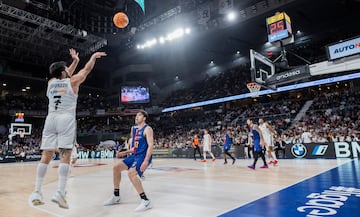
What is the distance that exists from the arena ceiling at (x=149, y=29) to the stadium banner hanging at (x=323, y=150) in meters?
10.5

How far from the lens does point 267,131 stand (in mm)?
10141

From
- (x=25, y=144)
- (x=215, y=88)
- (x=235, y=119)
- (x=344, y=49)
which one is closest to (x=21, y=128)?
(x=25, y=144)

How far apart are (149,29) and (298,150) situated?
601 inches

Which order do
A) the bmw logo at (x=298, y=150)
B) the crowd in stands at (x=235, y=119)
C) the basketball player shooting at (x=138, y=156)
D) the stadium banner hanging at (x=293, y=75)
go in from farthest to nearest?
1. the crowd in stands at (x=235, y=119)
2. the bmw logo at (x=298, y=150)
3. the stadium banner hanging at (x=293, y=75)
4. the basketball player shooting at (x=138, y=156)

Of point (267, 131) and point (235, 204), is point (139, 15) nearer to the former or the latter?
point (267, 131)

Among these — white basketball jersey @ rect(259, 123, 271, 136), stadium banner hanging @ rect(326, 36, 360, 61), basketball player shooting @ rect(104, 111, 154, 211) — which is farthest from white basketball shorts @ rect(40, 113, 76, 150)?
stadium banner hanging @ rect(326, 36, 360, 61)

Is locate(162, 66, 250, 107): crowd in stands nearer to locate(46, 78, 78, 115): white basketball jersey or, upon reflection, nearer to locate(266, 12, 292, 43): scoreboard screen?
locate(266, 12, 292, 43): scoreboard screen

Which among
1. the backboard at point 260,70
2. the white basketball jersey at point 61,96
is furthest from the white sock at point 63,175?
the backboard at point 260,70

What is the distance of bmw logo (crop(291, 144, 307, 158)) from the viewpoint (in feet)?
44.0

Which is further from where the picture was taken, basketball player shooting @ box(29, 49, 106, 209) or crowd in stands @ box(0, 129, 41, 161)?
crowd in stands @ box(0, 129, 41, 161)

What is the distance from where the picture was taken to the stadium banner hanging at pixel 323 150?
11859 millimetres

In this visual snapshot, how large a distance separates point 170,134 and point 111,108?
9.85 metres

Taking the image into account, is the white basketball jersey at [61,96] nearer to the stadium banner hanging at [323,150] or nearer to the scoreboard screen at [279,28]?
the scoreboard screen at [279,28]

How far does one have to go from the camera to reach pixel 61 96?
3.24 m
